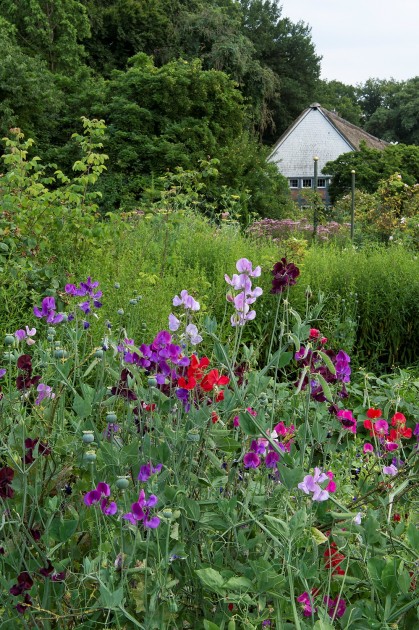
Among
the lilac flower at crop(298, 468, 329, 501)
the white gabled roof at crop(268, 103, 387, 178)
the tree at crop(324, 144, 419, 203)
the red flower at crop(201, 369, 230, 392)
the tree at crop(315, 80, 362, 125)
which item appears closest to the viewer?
the lilac flower at crop(298, 468, 329, 501)

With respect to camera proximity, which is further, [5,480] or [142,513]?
[5,480]

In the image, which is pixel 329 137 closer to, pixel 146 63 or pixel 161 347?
pixel 146 63

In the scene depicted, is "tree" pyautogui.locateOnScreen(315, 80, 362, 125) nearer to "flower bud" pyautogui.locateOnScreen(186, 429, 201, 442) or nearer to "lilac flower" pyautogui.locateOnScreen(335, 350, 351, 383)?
"lilac flower" pyautogui.locateOnScreen(335, 350, 351, 383)

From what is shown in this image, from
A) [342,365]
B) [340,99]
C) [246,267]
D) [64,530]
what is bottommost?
[64,530]

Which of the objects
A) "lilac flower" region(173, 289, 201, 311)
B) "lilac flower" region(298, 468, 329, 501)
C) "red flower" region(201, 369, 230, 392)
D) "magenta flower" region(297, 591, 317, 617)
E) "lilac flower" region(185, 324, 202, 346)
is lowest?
"magenta flower" region(297, 591, 317, 617)

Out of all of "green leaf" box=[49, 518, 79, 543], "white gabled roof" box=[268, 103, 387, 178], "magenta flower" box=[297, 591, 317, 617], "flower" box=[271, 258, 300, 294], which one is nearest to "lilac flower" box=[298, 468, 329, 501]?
"magenta flower" box=[297, 591, 317, 617]

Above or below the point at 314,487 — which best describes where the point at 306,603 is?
below

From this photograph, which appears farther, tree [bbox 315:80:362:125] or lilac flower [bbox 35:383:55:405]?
tree [bbox 315:80:362:125]

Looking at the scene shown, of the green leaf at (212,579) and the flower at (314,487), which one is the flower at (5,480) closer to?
the green leaf at (212,579)

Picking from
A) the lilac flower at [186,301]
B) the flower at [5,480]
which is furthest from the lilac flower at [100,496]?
the lilac flower at [186,301]

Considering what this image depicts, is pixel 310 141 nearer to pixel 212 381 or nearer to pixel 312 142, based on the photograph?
pixel 312 142

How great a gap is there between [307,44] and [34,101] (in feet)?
98.0

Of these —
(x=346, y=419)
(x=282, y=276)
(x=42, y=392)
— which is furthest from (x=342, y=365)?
(x=42, y=392)

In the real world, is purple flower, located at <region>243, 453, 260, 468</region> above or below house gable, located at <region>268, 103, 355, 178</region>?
below
